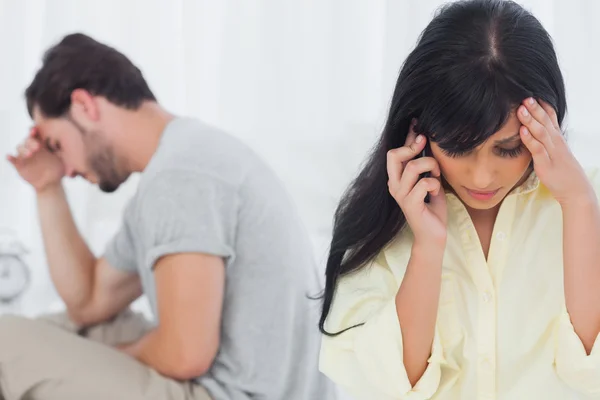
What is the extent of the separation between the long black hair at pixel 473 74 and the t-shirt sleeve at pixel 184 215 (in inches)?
16.8

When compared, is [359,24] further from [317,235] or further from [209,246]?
[209,246]

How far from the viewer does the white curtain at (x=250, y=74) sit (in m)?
1.78

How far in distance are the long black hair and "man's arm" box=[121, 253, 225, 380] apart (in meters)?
0.45

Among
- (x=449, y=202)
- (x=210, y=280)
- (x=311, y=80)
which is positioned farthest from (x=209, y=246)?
(x=311, y=80)

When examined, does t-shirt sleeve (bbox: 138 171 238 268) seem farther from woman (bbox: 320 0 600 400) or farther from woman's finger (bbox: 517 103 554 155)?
woman's finger (bbox: 517 103 554 155)

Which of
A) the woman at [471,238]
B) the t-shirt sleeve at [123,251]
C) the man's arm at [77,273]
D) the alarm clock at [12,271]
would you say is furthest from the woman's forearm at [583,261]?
the alarm clock at [12,271]

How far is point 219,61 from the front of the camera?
1.89m

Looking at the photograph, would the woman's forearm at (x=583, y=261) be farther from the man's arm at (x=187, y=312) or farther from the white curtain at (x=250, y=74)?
the white curtain at (x=250, y=74)

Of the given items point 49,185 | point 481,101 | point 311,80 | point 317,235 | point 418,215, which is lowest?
point 317,235

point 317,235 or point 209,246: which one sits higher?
point 209,246

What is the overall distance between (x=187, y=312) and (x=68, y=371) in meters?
0.20

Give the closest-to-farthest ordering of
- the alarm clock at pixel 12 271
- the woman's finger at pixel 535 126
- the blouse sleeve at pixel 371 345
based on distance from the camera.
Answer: the woman's finger at pixel 535 126 → the blouse sleeve at pixel 371 345 → the alarm clock at pixel 12 271

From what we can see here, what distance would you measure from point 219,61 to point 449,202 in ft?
3.22

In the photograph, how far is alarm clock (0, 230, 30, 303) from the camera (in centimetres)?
177
